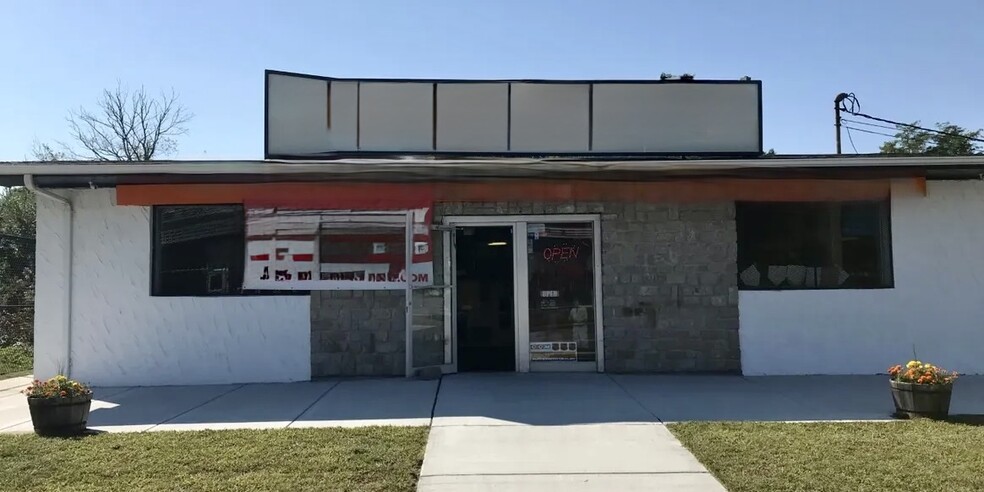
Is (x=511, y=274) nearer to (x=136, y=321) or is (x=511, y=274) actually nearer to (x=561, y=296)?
(x=561, y=296)

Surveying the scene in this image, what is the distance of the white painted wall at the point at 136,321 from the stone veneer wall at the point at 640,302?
563 millimetres

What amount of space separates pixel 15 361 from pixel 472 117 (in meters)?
9.33

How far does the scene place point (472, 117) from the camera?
1160 centimetres

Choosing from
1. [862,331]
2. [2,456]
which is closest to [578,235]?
[862,331]

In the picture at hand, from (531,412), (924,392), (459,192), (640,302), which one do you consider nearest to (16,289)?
(459,192)

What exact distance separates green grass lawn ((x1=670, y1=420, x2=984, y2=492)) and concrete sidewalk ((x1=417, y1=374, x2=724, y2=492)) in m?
0.26

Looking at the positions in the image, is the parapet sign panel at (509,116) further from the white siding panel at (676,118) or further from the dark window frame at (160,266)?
the dark window frame at (160,266)

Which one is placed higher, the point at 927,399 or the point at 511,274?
the point at 511,274

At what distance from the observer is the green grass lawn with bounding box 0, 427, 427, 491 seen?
4.90 m

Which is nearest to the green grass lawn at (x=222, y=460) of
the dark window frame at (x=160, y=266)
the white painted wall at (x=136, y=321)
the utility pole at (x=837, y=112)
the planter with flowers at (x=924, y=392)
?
the white painted wall at (x=136, y=321)

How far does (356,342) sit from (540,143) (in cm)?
468

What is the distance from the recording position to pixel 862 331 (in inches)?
375

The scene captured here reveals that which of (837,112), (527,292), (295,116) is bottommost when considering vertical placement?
(527,292)

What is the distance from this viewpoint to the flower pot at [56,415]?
6434 millimetres
